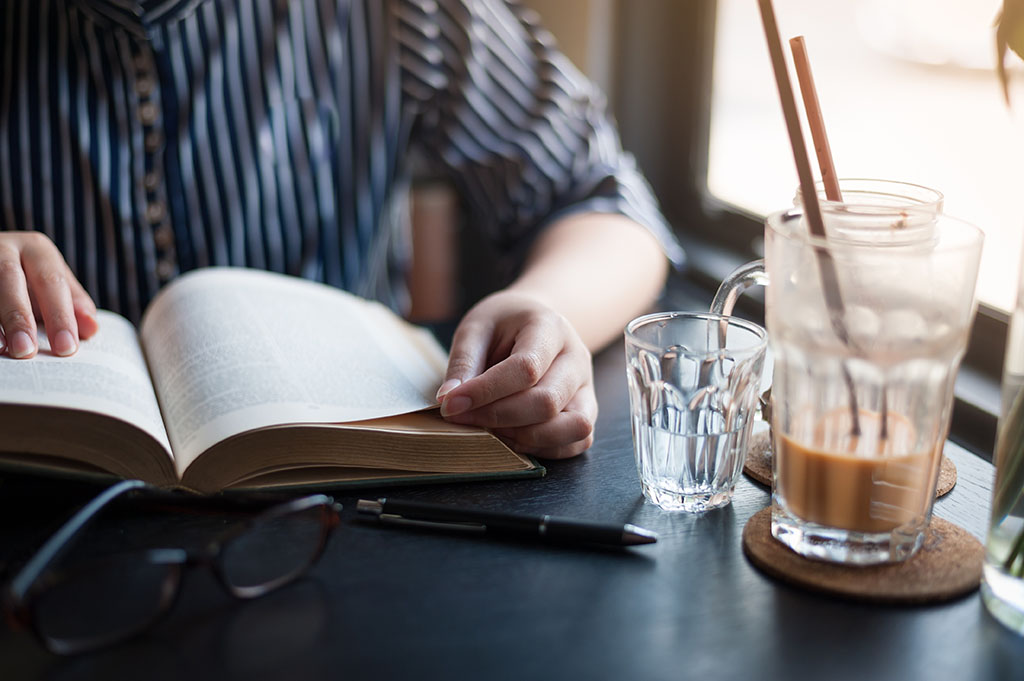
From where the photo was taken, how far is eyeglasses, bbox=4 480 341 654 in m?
0.51

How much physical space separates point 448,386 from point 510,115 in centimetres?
63

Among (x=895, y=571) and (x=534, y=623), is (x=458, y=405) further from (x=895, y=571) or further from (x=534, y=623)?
(x=895, y=571)

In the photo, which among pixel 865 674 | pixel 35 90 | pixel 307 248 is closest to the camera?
pixel 865 674

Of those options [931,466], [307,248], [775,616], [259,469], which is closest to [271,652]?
[259,469]

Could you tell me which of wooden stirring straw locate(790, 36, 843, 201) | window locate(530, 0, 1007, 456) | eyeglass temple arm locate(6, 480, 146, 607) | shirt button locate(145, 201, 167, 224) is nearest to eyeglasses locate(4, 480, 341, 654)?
eyeglass temple arm locate(6, 480, 146, 607)

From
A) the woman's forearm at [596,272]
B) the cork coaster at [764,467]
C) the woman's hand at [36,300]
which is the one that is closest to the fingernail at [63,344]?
the woman's hand at [36,300]

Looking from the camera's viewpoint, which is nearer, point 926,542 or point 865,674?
point 865,674

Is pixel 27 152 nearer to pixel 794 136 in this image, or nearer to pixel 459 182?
pixel 459 182

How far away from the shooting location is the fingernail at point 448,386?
0.72 meters

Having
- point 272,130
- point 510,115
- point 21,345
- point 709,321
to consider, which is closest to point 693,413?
point 709,321

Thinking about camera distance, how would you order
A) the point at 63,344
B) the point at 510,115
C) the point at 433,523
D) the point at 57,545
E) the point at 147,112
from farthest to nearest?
the point at 510,115, the point at 147,112, the point at 63,344, the point at 433,523, the point at 57,545

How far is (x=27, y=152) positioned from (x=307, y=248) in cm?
35

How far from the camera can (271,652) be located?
523 mm

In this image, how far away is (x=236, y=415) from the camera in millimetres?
686
